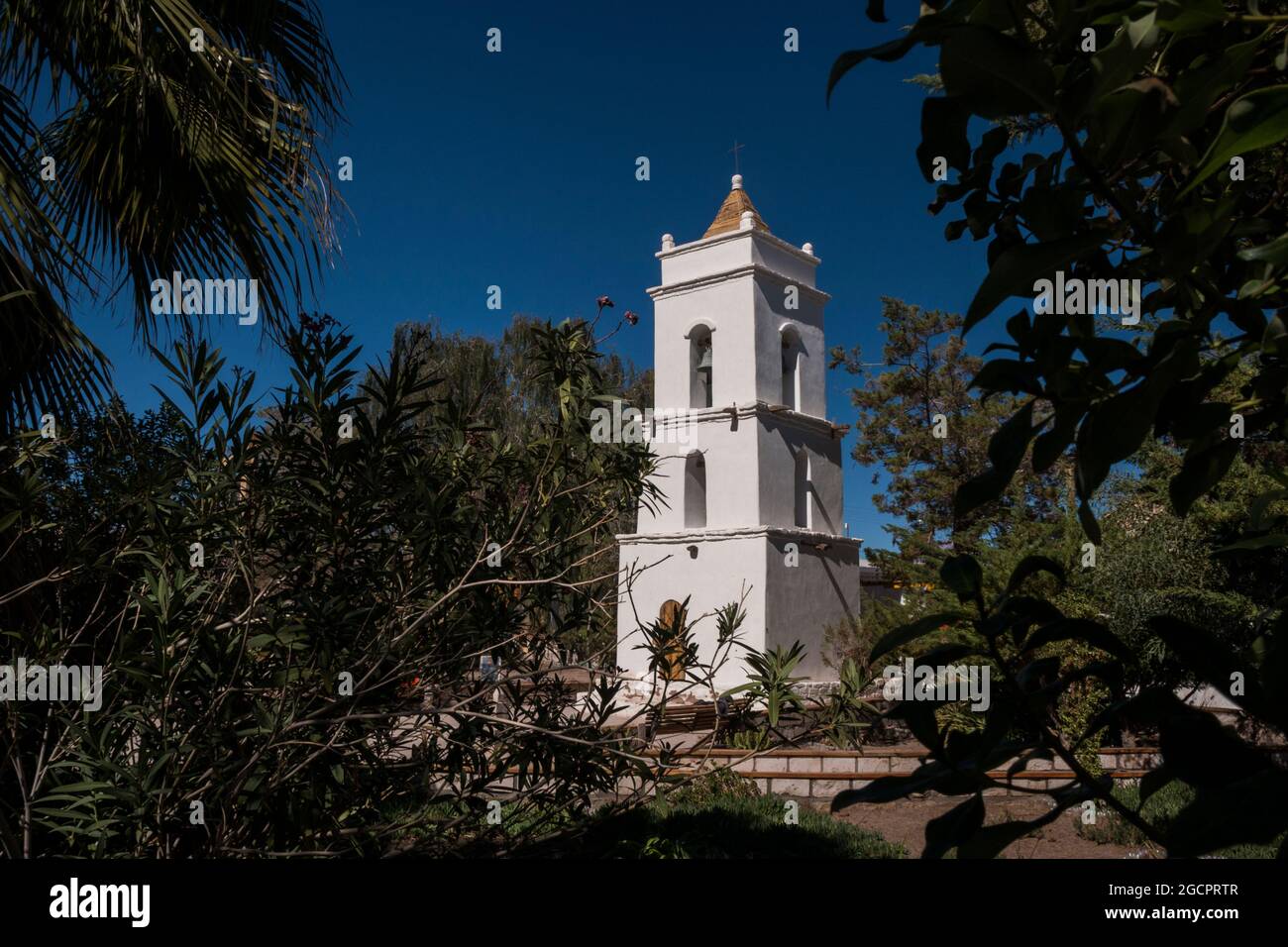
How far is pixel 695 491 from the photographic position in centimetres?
1608

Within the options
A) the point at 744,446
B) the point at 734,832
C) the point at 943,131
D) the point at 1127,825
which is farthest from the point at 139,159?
the point at 744,446

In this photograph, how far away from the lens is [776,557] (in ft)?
48.4

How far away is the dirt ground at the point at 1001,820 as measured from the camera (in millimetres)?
6504

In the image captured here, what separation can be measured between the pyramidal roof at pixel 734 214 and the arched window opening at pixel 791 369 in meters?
2.11

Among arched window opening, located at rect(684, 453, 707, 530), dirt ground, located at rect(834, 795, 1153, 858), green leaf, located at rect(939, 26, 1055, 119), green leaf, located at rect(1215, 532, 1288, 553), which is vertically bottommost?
dirt ground, located at rect(834, 795, 1153, 858)

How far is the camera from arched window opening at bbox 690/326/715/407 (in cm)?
1580

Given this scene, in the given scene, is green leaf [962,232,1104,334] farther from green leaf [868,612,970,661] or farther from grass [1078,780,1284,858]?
grass [1078,780,1284,858]

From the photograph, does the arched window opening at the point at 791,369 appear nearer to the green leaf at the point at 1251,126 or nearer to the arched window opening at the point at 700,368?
the arched window opening at the point at 700,368

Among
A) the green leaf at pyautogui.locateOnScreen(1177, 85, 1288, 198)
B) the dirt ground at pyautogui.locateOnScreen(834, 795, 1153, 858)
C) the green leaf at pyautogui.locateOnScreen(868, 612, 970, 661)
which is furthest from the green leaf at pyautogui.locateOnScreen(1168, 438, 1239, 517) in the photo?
the dirt ground at pyautogui.locateOnScreen(834, 795, 1153, 858)

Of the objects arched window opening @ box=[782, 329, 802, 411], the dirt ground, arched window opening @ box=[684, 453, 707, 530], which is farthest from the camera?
arched window opening @ box=[782, 329, 802, 411]

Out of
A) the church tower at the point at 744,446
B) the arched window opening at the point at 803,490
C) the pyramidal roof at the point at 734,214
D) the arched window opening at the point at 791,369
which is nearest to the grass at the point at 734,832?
the church tower at the point at 744,446

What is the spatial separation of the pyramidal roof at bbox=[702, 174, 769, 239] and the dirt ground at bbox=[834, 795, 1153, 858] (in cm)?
1066
